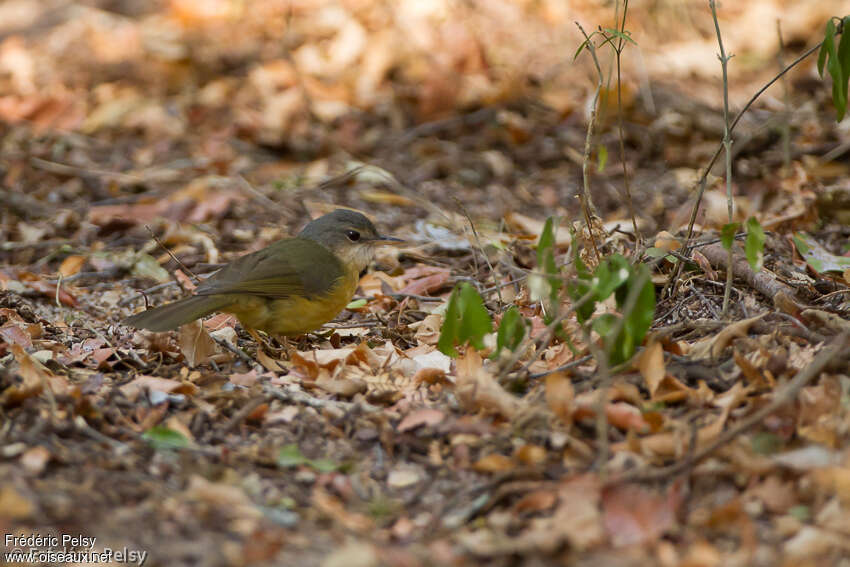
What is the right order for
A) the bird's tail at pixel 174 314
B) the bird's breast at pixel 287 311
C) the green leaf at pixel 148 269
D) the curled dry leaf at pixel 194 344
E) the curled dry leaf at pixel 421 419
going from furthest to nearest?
1. the green leaf at pixel 148 269
2. the bird's breast at pixel 287 311
3. the curled dry leaf at pixel 194 344
4. the bird's tail at pixel 174 314
5. the curled dry leaf at pixel 421 419

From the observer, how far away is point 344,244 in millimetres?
5793

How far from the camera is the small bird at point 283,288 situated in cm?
491

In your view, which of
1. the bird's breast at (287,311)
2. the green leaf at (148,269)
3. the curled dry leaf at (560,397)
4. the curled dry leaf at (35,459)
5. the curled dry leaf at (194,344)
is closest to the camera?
the curled dry leaf at (35,459)

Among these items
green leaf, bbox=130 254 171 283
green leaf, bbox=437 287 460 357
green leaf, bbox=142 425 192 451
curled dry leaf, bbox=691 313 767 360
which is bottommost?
green leaf, bbox=142 425 192 451

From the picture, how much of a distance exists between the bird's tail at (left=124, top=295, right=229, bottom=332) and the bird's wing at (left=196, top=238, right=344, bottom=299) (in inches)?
3.2

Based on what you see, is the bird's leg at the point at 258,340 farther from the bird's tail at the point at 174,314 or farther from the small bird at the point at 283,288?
the bird's tail at the point at 174,314

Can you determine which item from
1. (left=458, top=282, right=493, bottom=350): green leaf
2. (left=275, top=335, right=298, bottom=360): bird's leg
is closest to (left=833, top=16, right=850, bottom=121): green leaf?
(left=458, top=282, right=493, bottom=350): green leaf

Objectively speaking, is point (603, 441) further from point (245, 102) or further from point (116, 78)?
point (116, 78)

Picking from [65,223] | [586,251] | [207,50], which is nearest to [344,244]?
[586,251]

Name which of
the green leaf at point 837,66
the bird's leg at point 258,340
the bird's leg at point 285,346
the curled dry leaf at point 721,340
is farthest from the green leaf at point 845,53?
the bird's leg at point 258,340

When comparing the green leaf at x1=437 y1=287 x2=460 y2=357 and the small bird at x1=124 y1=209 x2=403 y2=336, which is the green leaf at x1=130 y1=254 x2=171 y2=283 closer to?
the small bird at x1=124 y1=209 x2=403 y2=336

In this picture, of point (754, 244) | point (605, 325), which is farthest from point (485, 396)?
point (754, 244)

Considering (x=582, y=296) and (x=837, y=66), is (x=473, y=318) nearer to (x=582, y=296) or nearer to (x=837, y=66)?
(x=582, y=296)

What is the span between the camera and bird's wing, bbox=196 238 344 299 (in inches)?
197
